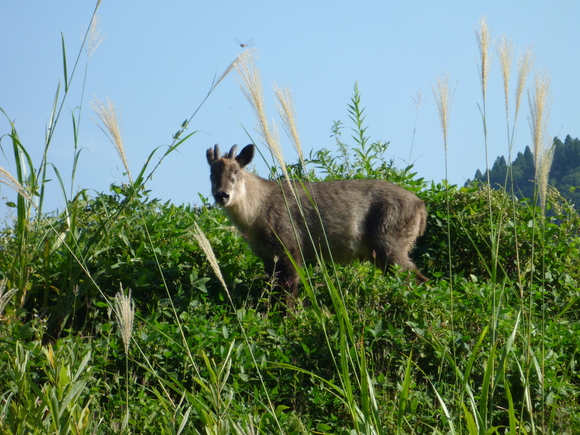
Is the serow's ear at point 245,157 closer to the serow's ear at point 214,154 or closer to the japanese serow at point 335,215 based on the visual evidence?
the japanese serow at point 335,215

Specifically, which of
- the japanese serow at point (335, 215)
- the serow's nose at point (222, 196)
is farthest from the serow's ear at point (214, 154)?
the serow's nose at point (222, 196)

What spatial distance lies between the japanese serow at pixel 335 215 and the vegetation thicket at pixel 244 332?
0.35m

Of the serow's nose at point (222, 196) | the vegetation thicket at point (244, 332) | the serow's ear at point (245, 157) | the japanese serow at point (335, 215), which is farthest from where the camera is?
the serow's ear at point (245, 157)

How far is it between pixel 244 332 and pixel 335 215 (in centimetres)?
348

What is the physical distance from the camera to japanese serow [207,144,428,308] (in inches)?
256

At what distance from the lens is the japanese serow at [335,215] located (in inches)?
256

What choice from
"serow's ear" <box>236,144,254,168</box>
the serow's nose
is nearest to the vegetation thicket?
the serow's nose

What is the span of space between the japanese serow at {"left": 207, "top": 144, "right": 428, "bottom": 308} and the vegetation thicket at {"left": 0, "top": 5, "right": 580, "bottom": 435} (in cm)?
A: 35

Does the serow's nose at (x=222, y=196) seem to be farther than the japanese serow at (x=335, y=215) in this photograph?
No

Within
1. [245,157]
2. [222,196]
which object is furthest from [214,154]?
[222,196]

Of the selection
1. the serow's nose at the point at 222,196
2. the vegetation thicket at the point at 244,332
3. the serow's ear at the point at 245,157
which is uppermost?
the serow's ear at the point at 245,157

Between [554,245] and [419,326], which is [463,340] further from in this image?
[554,245]

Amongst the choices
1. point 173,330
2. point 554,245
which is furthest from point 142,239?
point 554,245

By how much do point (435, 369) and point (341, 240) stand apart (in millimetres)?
2489
